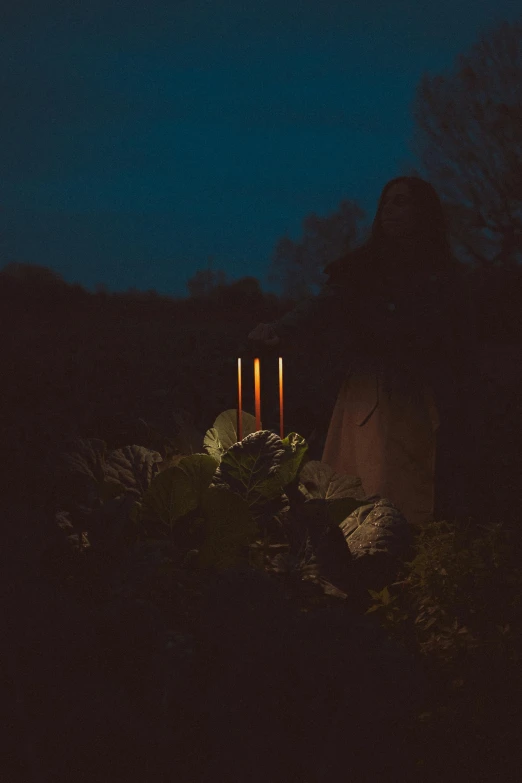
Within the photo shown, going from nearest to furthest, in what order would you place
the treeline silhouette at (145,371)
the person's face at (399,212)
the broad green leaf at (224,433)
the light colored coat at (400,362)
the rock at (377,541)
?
the rock at (377,541) < the person's face at (399,212) < the light colored coat at (400,362) < the broad green leaf at (224,433) < the treeline silhouette at (145,371)

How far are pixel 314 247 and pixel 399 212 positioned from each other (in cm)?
1289

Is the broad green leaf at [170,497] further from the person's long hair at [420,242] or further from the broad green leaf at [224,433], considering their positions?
the person's long hair at [420,242]

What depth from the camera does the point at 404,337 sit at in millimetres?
3723

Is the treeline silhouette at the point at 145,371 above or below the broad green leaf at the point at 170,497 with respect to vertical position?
above

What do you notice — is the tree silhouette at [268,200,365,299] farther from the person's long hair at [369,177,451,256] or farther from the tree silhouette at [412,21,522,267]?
the person's long hair at [369,177,451,256]

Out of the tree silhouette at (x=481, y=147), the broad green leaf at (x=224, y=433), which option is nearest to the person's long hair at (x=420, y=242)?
the broad green leaf at (x=224, y=433)

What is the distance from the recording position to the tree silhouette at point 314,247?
1602 cm

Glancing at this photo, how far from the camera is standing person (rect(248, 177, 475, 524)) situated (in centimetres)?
367

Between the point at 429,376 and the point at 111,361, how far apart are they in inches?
215

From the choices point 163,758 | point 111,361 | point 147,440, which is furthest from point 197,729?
point 111,361

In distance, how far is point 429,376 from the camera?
3713mm

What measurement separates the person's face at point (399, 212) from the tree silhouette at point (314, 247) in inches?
480

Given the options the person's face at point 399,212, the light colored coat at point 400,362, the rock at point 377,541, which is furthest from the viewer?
the light colored coat at point 400,362

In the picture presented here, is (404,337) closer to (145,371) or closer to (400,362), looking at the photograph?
(400,362)
